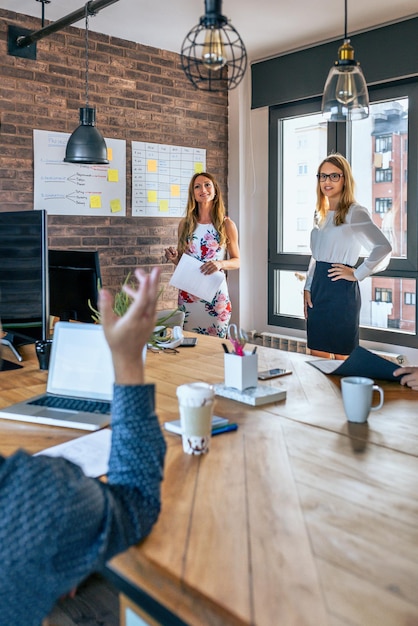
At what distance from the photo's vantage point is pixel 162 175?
4656 millimetres

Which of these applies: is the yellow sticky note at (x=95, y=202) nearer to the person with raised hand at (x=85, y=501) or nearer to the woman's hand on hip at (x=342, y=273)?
the woman's hand on hip at (x=342, y=273)

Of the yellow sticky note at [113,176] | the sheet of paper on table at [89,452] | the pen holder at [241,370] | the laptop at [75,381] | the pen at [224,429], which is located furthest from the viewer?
the yellow sticky note at [113,176]

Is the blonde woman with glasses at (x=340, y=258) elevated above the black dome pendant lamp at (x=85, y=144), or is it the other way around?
the black dome pendant lamp at (x=85, y=144)

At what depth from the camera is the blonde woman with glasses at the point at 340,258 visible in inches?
139

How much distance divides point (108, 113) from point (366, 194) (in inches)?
74.3

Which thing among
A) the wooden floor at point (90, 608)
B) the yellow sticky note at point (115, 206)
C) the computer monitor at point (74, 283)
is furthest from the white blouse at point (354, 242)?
the wooden floor at point (90, 608)

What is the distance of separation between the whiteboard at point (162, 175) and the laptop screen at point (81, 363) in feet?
9.48

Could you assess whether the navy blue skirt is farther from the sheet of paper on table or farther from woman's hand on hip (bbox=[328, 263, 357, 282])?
the sheet of paper on table

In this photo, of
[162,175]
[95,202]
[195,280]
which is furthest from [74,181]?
[195,280]

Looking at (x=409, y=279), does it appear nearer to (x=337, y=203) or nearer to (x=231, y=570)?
(x=337, y=203)

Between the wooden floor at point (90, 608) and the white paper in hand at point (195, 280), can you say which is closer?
the wooden floor at point (90, 608)

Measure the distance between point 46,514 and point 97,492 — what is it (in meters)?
0.10

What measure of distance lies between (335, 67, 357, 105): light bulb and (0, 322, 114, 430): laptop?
1349 mm

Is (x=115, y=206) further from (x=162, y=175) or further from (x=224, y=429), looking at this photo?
(x=224, y=429)
